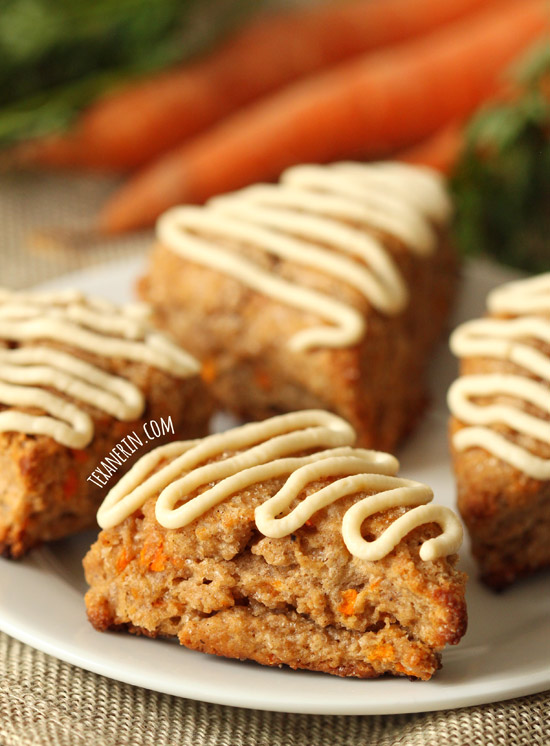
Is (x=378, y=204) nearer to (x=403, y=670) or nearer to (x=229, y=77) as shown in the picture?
(x=403, y=670)

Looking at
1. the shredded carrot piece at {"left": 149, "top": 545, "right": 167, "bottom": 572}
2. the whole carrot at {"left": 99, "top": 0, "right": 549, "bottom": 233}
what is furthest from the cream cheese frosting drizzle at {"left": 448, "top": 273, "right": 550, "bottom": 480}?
the whole carrot at {"left": 99, "top": 0, "right": 549, "bottom": 233}

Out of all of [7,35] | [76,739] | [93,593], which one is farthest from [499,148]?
[76,739]

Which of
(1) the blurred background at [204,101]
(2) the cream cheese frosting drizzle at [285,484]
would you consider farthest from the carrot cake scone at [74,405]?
(1) the blurred background at [204,101]

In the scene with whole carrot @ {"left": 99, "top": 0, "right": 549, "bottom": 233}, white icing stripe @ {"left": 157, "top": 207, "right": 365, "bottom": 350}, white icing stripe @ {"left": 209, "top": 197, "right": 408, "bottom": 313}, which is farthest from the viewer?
whole carrot @ {"left": 99, "top": 0, "right": 549, "bottom": 233}

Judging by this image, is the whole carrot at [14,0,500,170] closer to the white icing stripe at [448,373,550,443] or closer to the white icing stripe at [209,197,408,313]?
the white icing stripe at [209,197,408,313]

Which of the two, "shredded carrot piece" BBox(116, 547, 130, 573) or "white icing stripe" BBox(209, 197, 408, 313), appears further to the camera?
"white icing stripe" BBox(209, 197, 408, 313)

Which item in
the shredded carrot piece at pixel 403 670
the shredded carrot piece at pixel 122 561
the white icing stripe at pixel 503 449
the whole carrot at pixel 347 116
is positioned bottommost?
the whole carrot at pixel 347 116

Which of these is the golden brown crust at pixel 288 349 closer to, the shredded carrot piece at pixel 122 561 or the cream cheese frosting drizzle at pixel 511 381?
the cream cheese frosting drizzle at pixel 511 381
